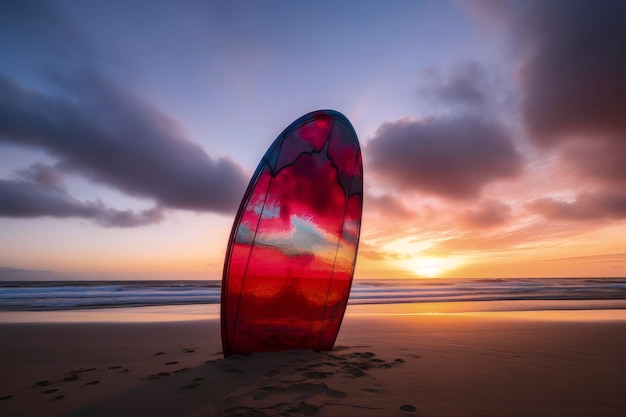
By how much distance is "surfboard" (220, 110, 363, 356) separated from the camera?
3.19m

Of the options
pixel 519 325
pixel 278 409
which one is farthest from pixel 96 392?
pixel 519 325

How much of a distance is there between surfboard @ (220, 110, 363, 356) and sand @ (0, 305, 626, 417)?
29cm

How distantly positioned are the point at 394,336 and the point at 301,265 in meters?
2.40

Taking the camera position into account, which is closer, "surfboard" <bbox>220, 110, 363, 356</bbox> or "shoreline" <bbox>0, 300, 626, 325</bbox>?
"surfboard" <bbox>220, 110, 363, 356</bbox>

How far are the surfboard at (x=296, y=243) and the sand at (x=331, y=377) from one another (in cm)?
29

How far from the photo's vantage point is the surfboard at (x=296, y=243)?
126 inches

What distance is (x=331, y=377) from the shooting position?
9.29 ft

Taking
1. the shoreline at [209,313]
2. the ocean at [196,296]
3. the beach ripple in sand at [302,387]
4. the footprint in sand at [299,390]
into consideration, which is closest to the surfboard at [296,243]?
the beach ripple in sand at [302,387]

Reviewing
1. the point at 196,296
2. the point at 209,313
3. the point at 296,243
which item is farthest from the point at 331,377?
the point at 196,296

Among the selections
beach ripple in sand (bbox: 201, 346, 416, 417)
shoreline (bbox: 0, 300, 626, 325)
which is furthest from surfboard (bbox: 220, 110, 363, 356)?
shoreline (bbox: 0, 300, 626, 325)

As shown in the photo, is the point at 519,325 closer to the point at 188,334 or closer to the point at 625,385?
the point at 625,385

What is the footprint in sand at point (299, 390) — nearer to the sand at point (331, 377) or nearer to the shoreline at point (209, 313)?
the sand at point (331, 377)

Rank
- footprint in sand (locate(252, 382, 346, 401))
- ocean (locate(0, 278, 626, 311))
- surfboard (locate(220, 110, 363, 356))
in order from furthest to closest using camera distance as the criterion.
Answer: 1. ocean (locate(0, 278, 626, 311))
2. surfboard (locate(220, 110, 363, 356))
3. footprint in sand (locate(252, 382, 346, 401))

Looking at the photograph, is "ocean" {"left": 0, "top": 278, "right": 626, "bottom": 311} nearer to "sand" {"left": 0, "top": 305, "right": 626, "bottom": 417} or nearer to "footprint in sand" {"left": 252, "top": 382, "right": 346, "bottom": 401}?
"sand" {"left": 0, "top": 305, "right": 626, "bottom": 417}
